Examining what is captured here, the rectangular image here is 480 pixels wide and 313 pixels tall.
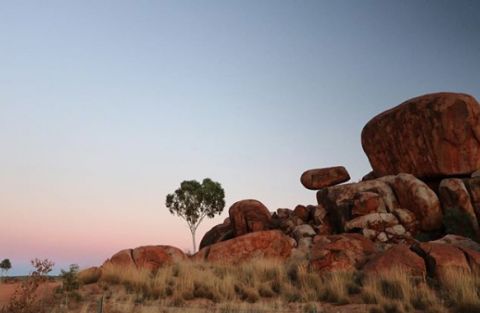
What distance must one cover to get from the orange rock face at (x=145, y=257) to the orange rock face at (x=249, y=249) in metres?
2.62

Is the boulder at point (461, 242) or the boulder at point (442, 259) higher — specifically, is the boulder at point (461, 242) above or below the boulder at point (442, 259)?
above

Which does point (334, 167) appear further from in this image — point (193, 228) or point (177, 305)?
point (177, 305)

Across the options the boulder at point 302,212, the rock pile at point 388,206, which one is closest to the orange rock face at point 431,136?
the rock pile at point 388,206

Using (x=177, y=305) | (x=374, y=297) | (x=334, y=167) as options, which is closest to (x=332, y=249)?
(x=374, y=297)

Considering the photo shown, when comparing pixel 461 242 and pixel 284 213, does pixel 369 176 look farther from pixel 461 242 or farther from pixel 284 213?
pixel 461 242

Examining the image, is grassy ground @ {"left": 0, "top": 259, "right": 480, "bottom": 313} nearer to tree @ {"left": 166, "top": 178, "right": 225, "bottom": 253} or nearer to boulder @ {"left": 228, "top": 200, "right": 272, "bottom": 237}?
boulder @ {"left": 228, "top": 200, "right": 272, "bottom": 237}

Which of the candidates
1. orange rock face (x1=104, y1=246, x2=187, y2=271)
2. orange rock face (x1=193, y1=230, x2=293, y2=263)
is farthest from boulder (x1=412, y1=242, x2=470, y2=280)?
orange rock face (x1=104, y1=246, x2=187, y2=271)

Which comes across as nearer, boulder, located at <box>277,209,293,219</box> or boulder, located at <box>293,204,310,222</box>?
boulder, located at <box>293,204,310,222</box>

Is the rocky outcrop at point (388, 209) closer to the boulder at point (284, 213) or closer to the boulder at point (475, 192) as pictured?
the boulder at point (475, 192)

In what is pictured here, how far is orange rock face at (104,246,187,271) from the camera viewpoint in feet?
78.6

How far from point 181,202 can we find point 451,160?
3185cm

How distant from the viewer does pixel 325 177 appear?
39281 millimetres

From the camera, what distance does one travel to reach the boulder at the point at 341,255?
69.3 ft

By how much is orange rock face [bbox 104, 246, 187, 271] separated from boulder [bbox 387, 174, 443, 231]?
16.2 m
